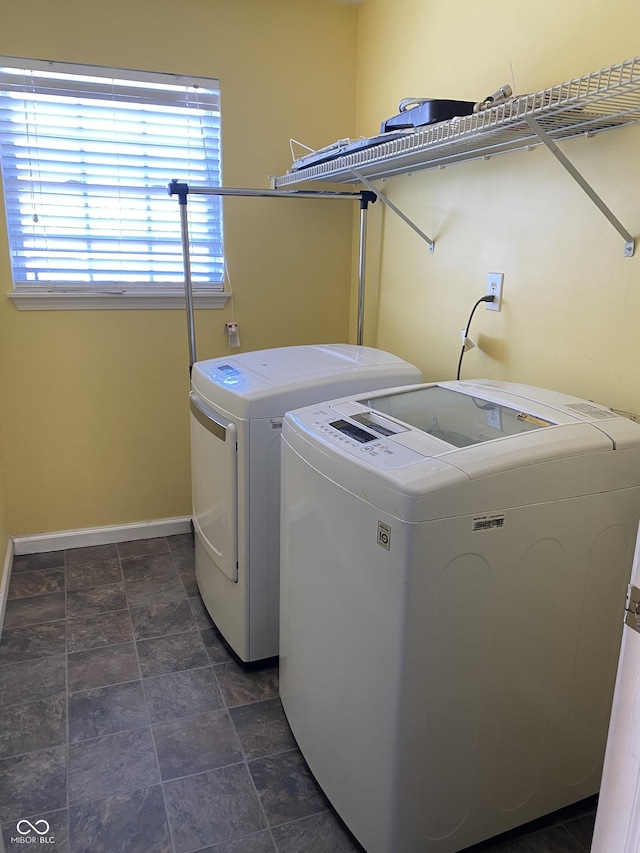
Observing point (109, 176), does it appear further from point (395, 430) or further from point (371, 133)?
point (395, 430)

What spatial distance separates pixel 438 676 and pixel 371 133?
2.29 m

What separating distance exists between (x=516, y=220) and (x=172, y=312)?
154 centimetres

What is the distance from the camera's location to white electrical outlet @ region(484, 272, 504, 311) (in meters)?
1.94

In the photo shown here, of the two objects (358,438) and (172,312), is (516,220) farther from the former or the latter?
(172,312)

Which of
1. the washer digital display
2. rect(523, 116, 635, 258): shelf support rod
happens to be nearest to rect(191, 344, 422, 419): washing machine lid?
the washer digital display

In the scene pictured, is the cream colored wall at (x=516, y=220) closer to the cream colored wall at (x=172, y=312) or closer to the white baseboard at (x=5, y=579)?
the cream colored wall at (x=172, y=312)

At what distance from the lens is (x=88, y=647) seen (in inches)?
84.9

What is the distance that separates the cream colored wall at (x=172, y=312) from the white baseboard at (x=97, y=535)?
0.04 metres

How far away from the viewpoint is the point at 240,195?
7.88 feet

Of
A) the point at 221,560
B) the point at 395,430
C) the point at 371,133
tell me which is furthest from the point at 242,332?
the point at 395,430

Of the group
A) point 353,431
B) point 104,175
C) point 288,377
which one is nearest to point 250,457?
point 288,377

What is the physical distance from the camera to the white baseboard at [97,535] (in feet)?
9.13

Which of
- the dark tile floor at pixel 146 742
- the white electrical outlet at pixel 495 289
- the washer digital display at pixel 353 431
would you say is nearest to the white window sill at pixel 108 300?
the dark tile floor at pixel 146 742

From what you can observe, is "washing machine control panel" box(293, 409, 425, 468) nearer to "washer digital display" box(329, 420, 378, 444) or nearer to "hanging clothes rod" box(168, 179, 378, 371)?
"washer digital display" box(329, 420, 378, 444)
